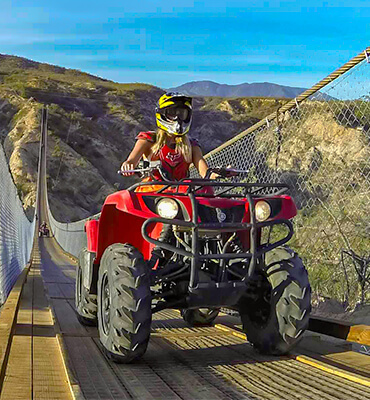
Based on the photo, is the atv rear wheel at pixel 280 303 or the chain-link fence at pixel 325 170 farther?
the chain-link fence at pixel 325 170

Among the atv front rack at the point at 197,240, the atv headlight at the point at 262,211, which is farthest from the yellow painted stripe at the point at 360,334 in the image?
the atv headlight at the point at 262,211

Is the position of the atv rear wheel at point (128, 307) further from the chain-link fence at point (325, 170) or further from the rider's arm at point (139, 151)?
the chain-link fence at point (325, 170)

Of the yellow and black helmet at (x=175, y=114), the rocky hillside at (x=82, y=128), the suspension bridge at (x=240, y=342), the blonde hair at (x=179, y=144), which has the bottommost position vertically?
the suspension bridge at (x=240, y=342)

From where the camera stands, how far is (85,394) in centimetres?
316

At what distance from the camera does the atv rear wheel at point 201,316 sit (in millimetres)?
5230

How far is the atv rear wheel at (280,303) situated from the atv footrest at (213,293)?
Result: 285 mm

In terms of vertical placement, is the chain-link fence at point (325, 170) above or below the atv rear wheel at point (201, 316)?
above

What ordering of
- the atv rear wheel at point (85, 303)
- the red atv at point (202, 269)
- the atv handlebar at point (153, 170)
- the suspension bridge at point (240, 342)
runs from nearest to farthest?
the suspension bridge at point (240, 342)
the red atv at point (202, 269)
the atv handlebar at point (153, 170)
the atv rear wheel at point (85, 303)

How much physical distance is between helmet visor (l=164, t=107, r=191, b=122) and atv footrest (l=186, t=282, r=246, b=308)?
147 centimetres

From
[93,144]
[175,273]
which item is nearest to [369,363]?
[175,273]

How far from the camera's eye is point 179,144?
4.88 meters

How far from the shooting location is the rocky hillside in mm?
54844

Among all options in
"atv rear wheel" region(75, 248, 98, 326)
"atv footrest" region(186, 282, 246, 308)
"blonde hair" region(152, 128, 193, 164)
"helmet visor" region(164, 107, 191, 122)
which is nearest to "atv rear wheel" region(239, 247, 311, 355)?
"atv footrest" region(186, 282, 246, 308)

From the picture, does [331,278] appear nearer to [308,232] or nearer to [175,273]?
[308,232]
